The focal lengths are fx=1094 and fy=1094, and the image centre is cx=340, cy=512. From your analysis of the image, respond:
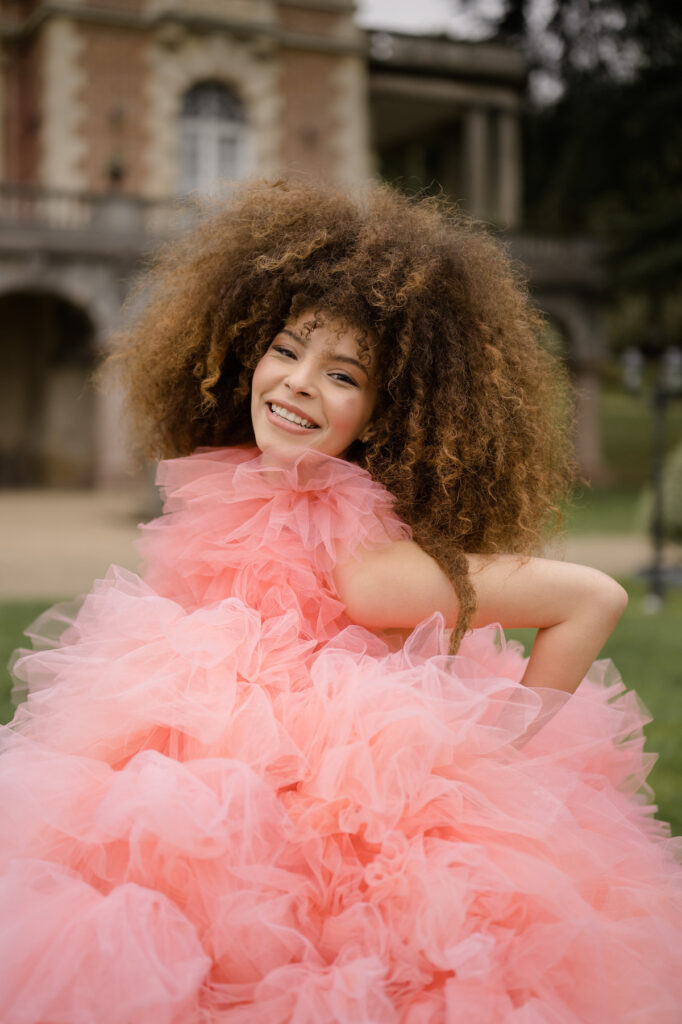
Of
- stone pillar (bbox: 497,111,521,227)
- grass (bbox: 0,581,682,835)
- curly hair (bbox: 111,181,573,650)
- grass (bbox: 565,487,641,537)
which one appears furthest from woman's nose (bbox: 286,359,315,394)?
stone pillar (bbox: 497,111,521,227)

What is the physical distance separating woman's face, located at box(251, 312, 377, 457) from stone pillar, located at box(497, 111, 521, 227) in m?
18.2

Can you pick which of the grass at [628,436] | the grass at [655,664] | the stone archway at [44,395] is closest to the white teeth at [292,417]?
the grass at [655,664]

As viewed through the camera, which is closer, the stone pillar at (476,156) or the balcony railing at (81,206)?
the balcony railing at (81,206)

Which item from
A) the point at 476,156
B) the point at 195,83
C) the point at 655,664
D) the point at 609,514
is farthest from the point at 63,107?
the point at 655,664

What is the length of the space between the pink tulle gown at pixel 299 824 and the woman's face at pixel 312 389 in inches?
3.2

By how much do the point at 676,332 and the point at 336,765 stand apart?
18847 millimetres

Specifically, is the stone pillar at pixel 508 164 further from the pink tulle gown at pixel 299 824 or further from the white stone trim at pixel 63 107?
the pink tulle gown at pixel 299 824

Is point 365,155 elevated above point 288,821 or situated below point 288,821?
above

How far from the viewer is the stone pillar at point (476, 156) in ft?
63.7

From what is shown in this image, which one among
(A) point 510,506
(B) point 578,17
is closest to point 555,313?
(B) point 578,17

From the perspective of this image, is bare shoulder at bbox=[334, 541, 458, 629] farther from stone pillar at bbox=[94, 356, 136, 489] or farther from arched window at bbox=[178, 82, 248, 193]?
arched window at bbox=[178, 82, 248, 193]

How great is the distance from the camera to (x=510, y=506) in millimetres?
2012

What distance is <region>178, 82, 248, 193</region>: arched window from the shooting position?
17.8 metres

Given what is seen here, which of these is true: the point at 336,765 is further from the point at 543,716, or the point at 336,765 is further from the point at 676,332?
the point at 676,332
